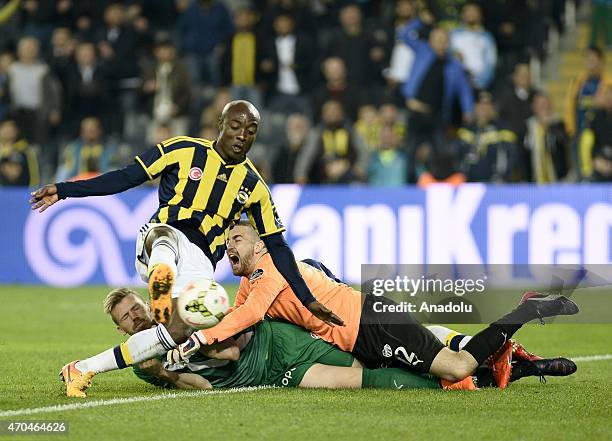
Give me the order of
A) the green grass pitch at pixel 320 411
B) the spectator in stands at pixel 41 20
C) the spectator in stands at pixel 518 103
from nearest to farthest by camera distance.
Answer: the green grass pitch at pixel 320 411
the spectator in stands at pixel 518 103
the spectator in stands at pixel 41 20

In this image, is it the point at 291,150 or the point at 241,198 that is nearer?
the point at 241,198

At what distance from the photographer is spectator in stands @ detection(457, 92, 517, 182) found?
15.5 metres

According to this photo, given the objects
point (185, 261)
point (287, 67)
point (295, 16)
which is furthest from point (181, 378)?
point (295, 16)

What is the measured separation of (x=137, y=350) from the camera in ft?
23.3

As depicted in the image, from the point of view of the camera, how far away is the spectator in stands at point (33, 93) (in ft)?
58.1

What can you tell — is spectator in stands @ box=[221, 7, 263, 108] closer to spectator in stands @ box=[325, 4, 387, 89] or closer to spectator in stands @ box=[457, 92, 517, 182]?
spectator in stands @ box=[325, 4, 387, 89]

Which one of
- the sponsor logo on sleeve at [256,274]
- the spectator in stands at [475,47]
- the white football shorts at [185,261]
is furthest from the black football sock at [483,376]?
the spectator in stands at [475,47]

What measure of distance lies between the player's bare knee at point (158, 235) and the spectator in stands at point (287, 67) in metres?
10.0

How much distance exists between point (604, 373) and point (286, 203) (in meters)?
6.92

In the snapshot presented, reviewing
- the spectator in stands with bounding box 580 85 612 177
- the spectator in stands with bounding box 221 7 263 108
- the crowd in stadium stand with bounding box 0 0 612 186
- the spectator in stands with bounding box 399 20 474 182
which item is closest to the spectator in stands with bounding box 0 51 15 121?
the crowd in stadium stand with bounding box 0 0 612 186

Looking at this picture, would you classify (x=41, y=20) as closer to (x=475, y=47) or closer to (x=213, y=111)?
(x=213, y=111)

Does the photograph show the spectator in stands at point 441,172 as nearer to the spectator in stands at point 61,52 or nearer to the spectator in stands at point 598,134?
the spectator in stands at point 598,134

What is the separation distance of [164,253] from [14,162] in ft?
33.4

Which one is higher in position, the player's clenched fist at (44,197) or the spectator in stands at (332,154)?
the spectator in stands at (332,154)
